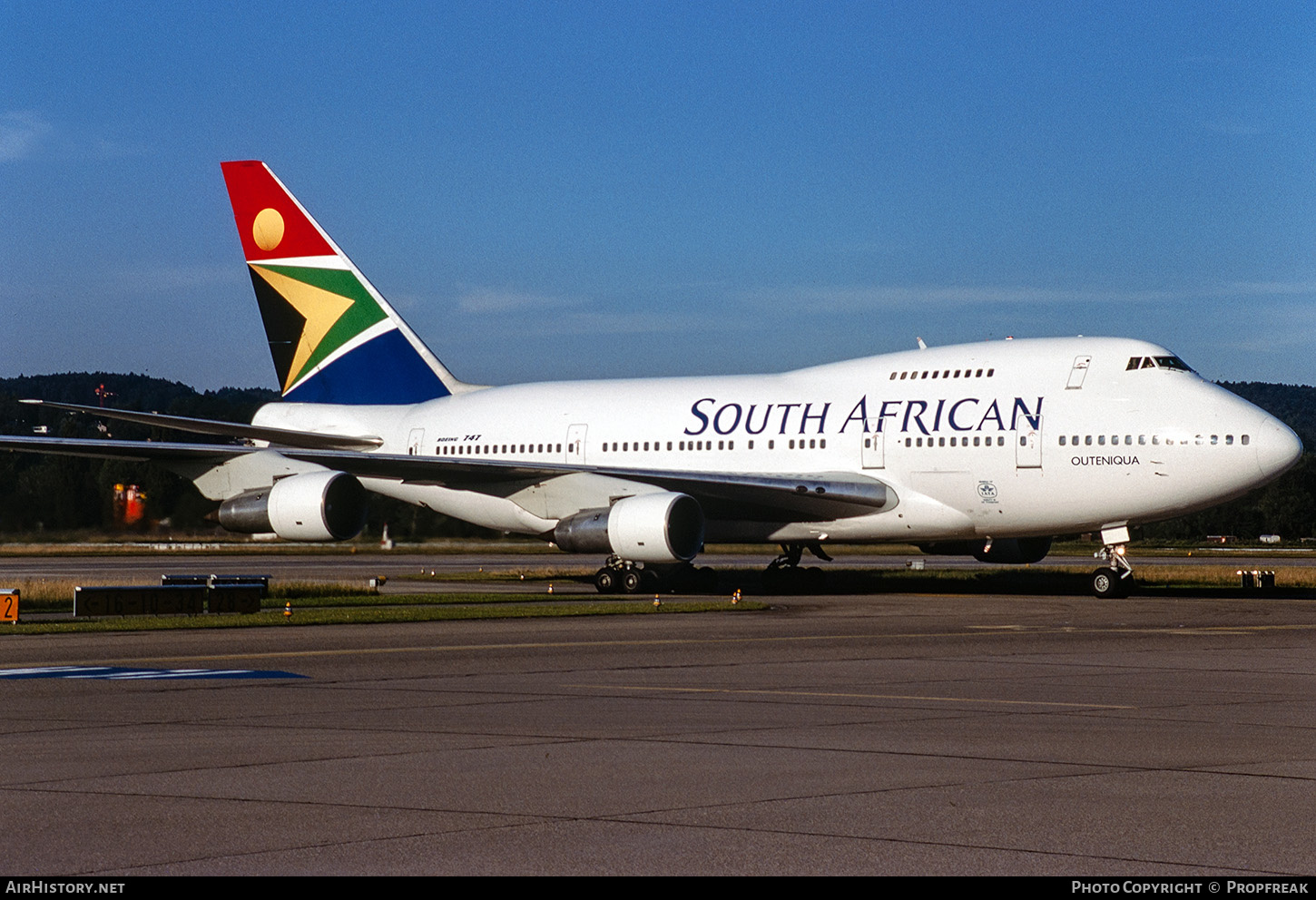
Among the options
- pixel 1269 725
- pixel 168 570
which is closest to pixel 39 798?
pixel 1269 725

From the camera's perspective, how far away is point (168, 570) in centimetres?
4616

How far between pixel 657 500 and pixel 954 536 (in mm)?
5954

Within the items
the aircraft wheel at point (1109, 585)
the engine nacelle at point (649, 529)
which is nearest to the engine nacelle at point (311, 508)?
the engine nacelle at point (649, 529)

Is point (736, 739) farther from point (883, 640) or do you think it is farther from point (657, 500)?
point (657, 500)

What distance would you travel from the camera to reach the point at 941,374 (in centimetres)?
3147

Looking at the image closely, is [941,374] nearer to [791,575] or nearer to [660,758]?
[791,575]

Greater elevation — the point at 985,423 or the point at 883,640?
the point at 985,423

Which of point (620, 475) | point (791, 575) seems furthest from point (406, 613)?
point (791, 575)

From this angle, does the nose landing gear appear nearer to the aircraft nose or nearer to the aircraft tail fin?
the aircraft nose

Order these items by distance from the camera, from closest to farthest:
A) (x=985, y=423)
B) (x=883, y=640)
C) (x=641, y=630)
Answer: (x=883, y=640)
(x=641, y=630)
(x=985, y=423)

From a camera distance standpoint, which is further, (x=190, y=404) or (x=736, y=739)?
(x=190, y=404)

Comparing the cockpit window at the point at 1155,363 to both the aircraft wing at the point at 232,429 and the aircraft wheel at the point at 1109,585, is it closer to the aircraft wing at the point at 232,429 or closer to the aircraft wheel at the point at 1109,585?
the aircraft wheel at the point at 1109,585

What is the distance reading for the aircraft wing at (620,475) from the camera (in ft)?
101

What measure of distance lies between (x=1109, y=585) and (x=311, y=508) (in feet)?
49.1
